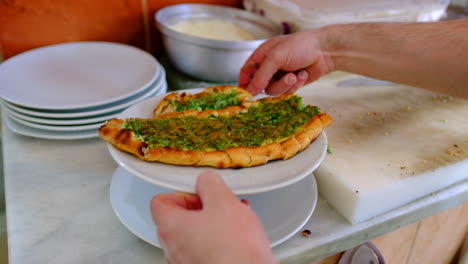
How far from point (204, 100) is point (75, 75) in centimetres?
46

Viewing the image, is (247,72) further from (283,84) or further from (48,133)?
(48,133)

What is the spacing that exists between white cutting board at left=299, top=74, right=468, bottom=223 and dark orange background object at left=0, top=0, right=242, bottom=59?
0.66 metres

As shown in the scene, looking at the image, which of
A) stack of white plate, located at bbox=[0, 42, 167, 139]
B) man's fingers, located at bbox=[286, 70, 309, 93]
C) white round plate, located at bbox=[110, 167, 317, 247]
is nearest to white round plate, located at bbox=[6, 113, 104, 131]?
stack of white plate, located at bbox=[0, 42, 167, 139]

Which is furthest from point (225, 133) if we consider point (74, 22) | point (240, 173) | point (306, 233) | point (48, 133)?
point (74, 22)

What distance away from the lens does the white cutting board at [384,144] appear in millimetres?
745

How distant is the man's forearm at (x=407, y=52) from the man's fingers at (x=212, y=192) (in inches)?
26.4

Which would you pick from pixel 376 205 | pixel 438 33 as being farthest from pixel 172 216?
pixel 438 33

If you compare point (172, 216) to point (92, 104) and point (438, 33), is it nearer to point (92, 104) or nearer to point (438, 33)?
point (92, 104)

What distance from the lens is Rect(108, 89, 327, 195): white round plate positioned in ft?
1.83

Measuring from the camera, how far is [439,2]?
140 centimetres

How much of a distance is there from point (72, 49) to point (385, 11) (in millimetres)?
1116

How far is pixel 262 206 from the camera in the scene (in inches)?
27.4

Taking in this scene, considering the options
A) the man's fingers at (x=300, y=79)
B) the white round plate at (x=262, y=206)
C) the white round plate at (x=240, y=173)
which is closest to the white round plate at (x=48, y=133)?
the white round plate at (x=262, y=206)

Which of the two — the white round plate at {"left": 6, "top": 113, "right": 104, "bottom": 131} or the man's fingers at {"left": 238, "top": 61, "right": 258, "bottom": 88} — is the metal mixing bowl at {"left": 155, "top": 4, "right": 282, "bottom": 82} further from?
the white round plate at {"left": 6, "top": 113, "right": 104, "bottom": 131}
